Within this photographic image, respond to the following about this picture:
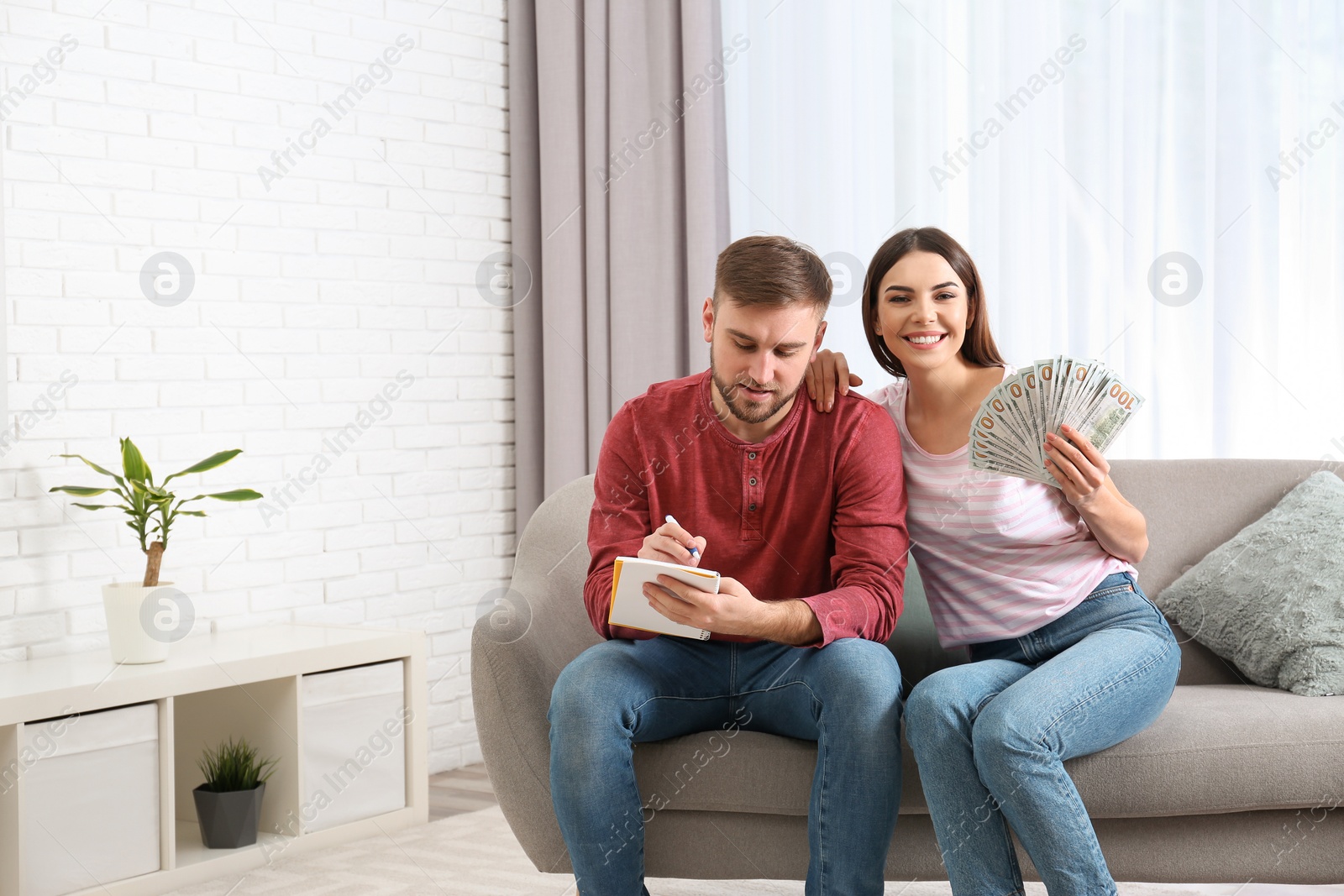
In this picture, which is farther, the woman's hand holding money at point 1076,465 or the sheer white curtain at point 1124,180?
the sheer white curtain at point 1124,180

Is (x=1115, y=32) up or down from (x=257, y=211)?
up

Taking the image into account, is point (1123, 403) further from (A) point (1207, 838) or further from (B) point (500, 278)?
(B) point (500, 278)

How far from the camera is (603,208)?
12.7 ft

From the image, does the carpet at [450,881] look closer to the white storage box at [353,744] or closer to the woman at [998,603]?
the white storage box at [353,744]

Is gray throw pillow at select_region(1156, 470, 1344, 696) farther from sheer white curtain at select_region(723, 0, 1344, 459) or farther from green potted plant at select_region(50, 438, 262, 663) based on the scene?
green potted plant at select_region(50, 438, 262, 663)

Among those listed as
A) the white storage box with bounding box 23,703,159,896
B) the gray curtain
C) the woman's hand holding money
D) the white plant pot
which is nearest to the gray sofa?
the woman's hand holding money

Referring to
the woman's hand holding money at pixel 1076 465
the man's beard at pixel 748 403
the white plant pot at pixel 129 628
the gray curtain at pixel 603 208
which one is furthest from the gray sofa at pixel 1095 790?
the gray curtain at pixel 603 208

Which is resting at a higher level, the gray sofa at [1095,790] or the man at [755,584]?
the man at [755,584]

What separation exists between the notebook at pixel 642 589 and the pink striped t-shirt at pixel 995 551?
43 centimetres

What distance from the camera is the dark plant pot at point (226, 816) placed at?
9.27 ft

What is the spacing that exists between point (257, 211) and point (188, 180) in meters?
0.21

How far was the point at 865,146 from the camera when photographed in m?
3.46

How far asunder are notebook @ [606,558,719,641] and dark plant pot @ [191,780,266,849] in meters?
1.39

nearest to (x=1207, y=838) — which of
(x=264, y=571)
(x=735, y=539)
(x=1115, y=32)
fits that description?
(x=735, y=539)
